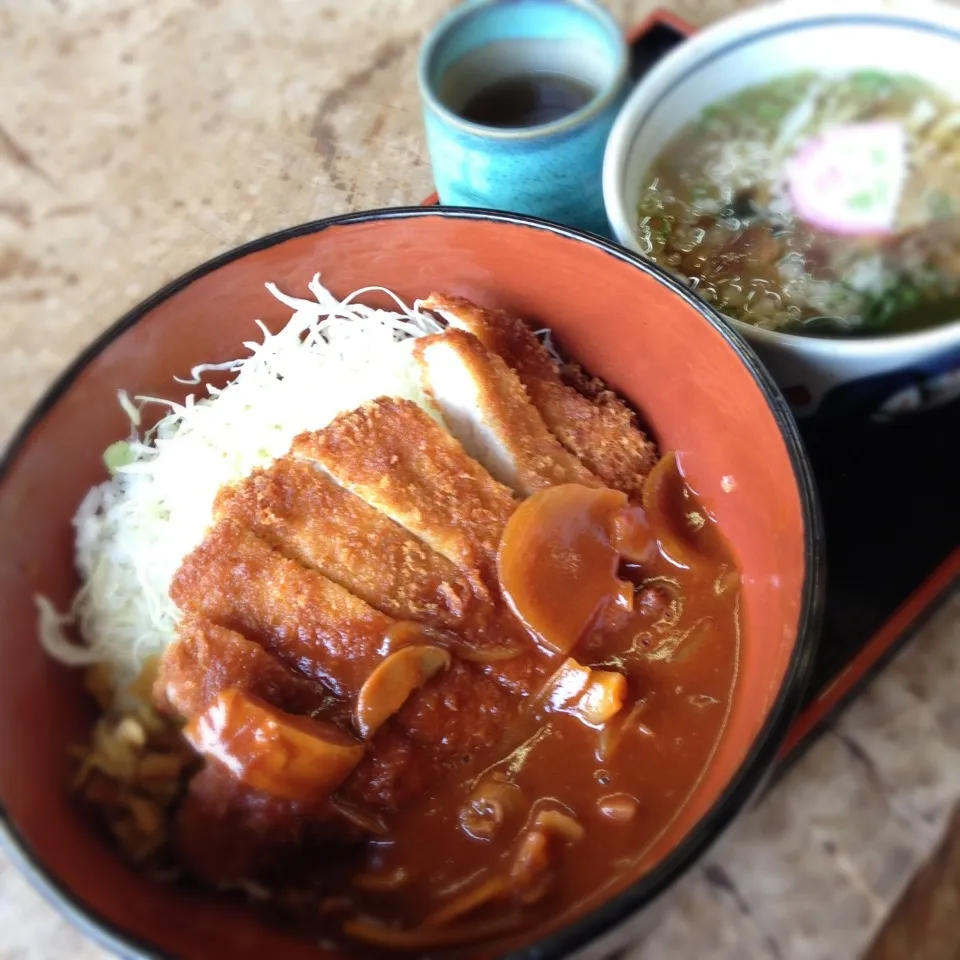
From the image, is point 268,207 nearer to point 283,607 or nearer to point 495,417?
point 495,417

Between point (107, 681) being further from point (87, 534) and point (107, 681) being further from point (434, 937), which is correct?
point (434, 937)

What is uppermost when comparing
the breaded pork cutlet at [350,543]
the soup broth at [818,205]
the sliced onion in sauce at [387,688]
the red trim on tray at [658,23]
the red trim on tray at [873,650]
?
the red trim on tray at [658,23]

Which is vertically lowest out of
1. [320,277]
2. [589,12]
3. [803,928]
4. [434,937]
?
[803,928]

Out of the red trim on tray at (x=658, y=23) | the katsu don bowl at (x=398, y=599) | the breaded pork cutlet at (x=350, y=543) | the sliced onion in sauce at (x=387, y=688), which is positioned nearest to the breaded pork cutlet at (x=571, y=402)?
the katsu don bowl at (x=398, y=599)

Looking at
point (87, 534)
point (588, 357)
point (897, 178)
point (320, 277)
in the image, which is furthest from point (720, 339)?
point (87, 534)

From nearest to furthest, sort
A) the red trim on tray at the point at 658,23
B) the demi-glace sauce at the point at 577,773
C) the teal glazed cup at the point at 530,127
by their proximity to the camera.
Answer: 1. the demi-glace sauce at the point at 577,773
2. the teal glazed cup at the point at 530,127
3. the red trim on tray at the point at 658,23

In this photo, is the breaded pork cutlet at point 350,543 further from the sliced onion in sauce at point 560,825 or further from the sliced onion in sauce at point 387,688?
the sliced onion in sauce at point 560,825

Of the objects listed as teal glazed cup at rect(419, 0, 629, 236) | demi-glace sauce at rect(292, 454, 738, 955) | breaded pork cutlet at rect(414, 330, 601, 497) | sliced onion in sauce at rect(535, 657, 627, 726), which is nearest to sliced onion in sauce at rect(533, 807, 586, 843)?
demi-glace sauce at rect(292, 454, 738, 955)
